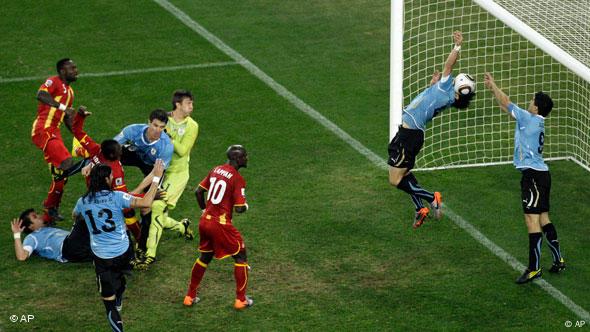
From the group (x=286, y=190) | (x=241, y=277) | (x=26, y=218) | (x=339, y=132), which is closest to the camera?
(x=241, y=277)

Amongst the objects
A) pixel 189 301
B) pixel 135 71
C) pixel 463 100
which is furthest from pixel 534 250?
pixel 135 71

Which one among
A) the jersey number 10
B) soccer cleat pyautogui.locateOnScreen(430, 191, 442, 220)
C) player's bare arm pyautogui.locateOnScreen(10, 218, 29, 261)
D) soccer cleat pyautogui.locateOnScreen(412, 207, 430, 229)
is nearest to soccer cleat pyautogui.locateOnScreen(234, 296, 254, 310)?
the jersey number 10

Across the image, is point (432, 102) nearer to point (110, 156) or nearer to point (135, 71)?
point (110, 156)

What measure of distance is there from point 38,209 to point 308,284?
13.3 ft

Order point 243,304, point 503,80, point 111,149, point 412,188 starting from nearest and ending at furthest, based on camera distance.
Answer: point 243,304 → point 111,149 → point 412,188 → point 503,80

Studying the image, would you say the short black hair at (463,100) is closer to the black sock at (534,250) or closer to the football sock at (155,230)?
the black sock at (534,250)

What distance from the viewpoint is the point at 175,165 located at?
1301 cm

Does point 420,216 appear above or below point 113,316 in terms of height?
Result: below

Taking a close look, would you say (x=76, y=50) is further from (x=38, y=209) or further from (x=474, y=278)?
(x=474, y=278)

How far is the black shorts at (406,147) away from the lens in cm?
1348

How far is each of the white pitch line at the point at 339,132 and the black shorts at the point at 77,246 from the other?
472 centimetres

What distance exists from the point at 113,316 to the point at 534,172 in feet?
16.5

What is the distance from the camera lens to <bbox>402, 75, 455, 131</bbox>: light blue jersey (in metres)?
13.2

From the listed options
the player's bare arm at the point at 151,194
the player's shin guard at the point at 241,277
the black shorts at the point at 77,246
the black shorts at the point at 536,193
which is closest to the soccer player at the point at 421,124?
the black shorts at the point at 536,193
